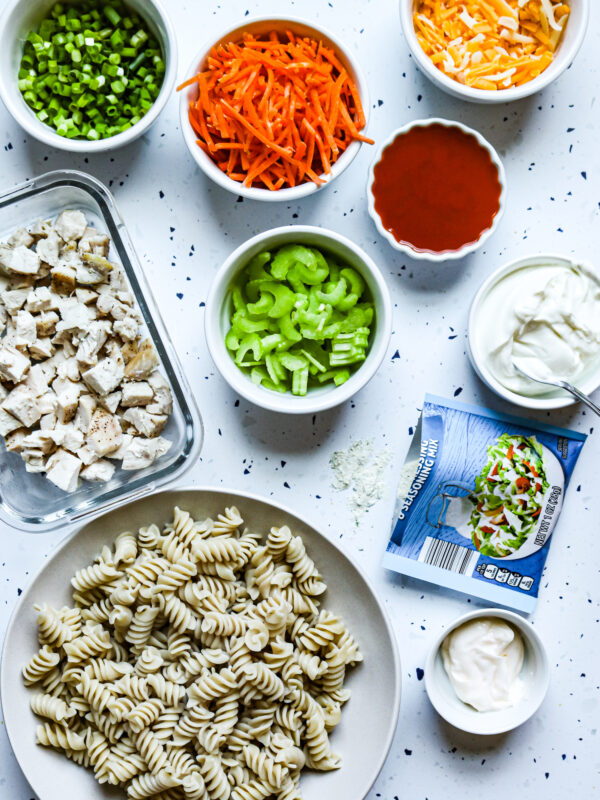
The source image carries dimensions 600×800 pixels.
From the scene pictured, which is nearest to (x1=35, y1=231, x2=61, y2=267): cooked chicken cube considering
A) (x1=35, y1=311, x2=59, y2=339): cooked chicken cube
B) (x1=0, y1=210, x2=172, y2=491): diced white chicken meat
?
(x1=0, y1=210, x2=172, y2=491): diced white chicken meat

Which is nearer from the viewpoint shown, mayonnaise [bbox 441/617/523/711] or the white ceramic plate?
the white ceramic plate

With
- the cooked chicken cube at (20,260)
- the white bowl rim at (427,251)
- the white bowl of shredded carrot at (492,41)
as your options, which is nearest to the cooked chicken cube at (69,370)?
the cooked chicken cube at (20,260)

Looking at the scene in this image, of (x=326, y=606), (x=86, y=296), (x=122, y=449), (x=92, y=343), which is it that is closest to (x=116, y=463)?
(x=122, y=449)

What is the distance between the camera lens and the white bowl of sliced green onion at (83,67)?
5.99 ft

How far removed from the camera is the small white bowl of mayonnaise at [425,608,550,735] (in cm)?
192

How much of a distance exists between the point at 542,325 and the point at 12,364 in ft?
4.22

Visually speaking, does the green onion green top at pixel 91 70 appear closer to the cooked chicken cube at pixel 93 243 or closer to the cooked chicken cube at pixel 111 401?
the cooked chicken cube at pixel 93 243

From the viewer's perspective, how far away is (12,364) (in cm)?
174

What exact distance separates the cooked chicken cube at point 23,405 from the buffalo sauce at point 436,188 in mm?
972

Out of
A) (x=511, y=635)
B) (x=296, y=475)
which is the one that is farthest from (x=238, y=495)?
(x=511, y=635)

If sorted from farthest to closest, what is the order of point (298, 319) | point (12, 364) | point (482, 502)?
point (482, 502) < point (298, 319) < point (12, 364)

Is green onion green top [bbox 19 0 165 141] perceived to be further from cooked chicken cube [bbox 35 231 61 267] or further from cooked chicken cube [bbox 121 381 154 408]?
cooked chicken cube [bbox 121 381 154 408]

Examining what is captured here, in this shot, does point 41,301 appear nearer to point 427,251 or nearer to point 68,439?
point 68,439

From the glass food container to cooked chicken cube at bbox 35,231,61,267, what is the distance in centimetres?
12
